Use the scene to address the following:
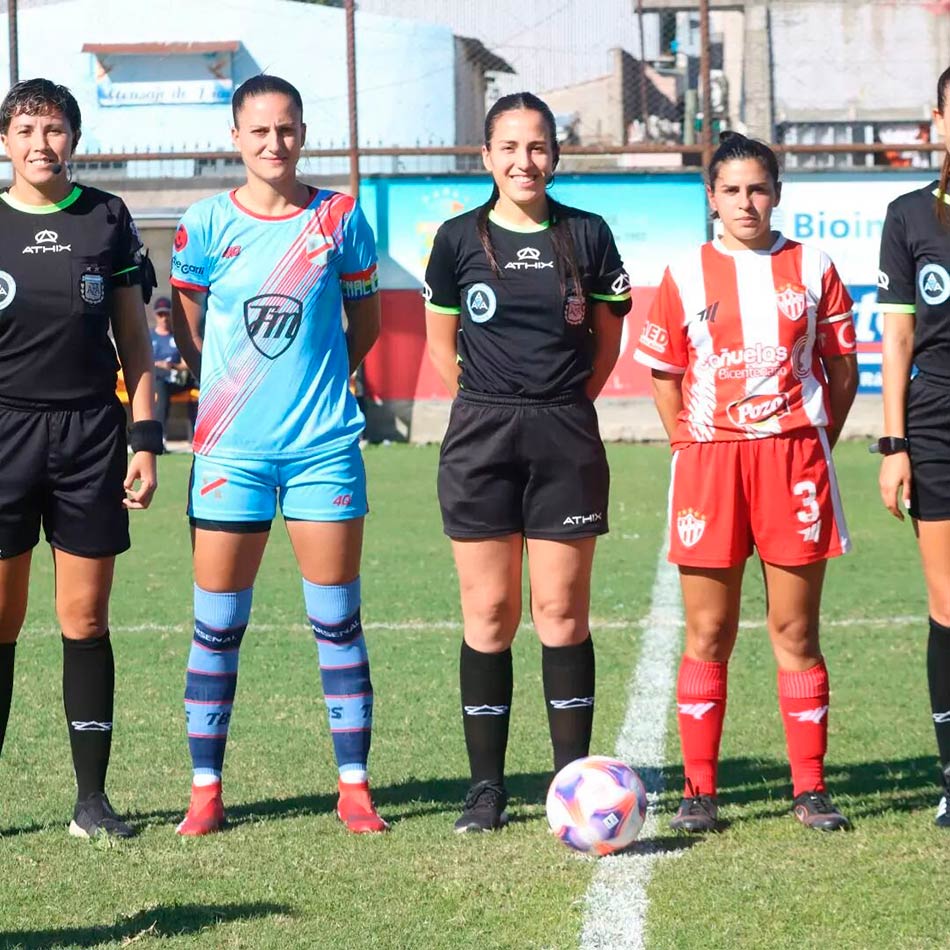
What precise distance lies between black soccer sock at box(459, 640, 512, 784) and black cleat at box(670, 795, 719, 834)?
54 centimetres

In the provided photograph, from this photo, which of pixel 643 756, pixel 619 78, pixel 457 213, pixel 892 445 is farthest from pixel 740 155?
pixel 619 78

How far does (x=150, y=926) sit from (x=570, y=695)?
4.80 feet

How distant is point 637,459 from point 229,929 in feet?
39.1

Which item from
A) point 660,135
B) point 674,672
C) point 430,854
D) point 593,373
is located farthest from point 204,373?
point 660,135

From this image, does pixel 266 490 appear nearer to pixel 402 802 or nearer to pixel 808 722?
pixel 402 802

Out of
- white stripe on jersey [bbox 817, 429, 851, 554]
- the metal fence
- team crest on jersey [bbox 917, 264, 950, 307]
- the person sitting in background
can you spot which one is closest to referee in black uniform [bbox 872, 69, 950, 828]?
team crest on jersey [bbox 917, 264, 950, 307]

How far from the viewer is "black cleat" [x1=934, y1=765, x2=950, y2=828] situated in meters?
4.60

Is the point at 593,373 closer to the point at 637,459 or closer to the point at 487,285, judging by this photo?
the point at 487,285

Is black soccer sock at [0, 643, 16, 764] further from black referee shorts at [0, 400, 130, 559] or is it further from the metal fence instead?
the metal fence

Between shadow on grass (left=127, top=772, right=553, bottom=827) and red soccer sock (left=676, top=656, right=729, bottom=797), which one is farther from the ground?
red soccer sock (left=676, top=656, right=729, bottom=797)

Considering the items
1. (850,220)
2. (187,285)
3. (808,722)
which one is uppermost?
(850,220)

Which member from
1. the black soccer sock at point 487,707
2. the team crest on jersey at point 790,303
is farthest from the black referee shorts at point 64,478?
the team crest on jersey at point 790,303

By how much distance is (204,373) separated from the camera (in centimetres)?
468

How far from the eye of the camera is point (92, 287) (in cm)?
448
